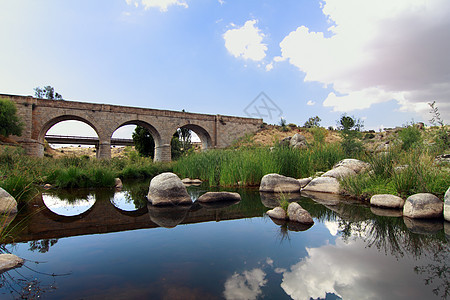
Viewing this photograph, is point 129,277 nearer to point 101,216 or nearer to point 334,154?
point 101,216

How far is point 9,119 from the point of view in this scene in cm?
1620

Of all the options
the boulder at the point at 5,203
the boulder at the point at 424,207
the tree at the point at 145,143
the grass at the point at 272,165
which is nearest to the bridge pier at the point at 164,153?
the tree at the point at 145,143

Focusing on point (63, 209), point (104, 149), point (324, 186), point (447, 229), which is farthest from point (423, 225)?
point (104, 149)

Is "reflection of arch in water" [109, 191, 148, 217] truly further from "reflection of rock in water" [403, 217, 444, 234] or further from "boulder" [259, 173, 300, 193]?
"reflection of rock in water" [403, 217, 444, 234]

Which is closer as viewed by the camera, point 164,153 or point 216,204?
point 216,204

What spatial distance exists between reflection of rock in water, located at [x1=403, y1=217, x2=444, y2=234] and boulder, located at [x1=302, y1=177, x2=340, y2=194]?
2416mm

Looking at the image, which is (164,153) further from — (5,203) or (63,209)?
(5,203)

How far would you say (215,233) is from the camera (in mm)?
3146

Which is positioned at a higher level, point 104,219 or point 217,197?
point 217,197

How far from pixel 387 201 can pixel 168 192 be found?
393 cm

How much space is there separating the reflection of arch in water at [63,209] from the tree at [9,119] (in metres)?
14.5

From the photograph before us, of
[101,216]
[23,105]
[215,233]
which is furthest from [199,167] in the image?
[23,105]

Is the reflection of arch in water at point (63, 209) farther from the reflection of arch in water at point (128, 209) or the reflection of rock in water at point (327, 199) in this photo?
the reflection of rock in water at point (327, 199)

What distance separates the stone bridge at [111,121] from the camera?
1805 centimetres
